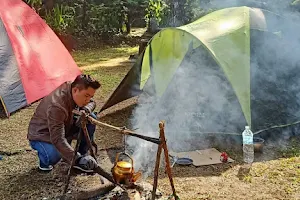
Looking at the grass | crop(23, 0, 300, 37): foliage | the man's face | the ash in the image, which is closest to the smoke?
the ash

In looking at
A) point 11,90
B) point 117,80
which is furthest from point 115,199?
point 117,80

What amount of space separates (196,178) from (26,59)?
3.59 meters

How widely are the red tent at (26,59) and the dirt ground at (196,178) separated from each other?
138 centimetres

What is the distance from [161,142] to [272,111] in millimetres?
2481

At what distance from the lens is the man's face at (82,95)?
11.3ft

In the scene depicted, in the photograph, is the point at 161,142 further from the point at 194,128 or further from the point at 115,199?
the point at 194,128

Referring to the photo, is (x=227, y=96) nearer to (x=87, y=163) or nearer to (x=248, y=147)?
(x=248, y=147)

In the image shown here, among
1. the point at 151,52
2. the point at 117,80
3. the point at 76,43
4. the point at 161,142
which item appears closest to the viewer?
the point at 161,142

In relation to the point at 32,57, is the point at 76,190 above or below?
below

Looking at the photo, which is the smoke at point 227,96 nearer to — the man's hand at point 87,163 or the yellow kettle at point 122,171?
the yellow kettle at point 122,171

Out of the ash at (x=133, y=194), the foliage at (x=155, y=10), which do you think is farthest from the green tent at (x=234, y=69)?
the foliage at (x=155, y=10)

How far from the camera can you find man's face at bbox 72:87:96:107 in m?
3.44

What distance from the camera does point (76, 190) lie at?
3.54 m

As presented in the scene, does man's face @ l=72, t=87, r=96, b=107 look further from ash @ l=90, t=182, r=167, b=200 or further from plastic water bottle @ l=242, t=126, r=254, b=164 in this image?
plastic water bottle @ l=242, t=126, r=254, b=164
